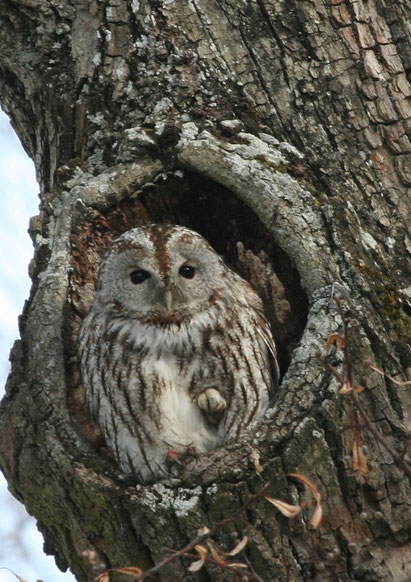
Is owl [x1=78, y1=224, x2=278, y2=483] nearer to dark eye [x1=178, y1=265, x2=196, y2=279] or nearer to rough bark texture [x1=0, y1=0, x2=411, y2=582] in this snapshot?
dark eye [x1=178, y1=265, x2=196, y2=279]

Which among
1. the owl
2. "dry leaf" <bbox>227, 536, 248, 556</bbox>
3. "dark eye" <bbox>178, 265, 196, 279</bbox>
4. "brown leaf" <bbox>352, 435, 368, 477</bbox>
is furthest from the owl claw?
"dry leaf" <bbox>227, 536, 248, 556</bbox>

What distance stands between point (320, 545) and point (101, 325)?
1345mm

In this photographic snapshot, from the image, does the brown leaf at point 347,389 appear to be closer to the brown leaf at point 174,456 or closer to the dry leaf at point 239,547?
the dry leaf at point 239,547

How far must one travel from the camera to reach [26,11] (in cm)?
415

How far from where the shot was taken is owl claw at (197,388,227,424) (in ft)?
11.7

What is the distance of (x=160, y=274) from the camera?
3.67m

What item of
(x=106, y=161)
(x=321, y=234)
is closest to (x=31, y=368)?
(x=106, y=161)

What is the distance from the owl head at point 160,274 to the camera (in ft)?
12.1

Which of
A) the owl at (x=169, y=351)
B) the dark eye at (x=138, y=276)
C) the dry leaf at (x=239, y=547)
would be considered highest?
the dark eye at (x=138, y=276)

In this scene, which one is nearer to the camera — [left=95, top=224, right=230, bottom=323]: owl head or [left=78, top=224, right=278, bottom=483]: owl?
[left=78, top=224, right=278, bottom=483]: owl

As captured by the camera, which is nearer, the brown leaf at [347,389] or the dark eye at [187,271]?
the brown leaf at [347,389]

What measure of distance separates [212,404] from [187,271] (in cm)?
57

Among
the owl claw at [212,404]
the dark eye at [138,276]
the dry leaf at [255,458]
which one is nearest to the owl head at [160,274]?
the dark eye at [138,276]

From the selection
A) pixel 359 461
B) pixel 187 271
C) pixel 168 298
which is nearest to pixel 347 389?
pixel 359 461
